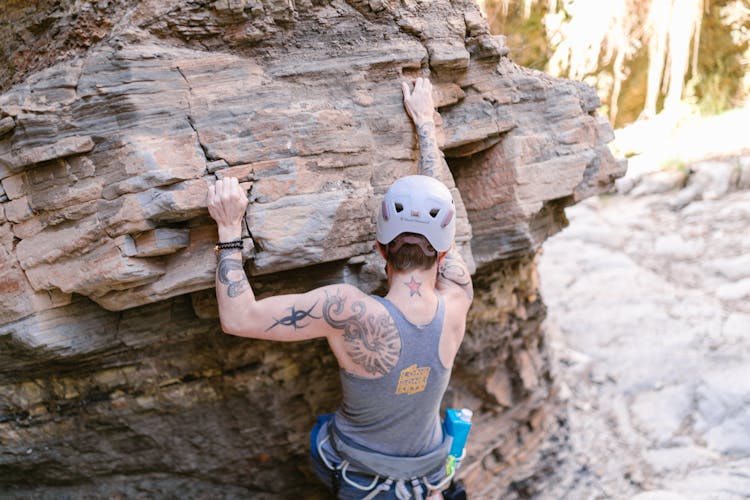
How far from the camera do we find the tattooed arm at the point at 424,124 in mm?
2982

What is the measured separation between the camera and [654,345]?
5.88 m

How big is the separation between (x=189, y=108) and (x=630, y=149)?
26.6 ft

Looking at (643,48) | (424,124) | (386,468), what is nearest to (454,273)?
(424,124)

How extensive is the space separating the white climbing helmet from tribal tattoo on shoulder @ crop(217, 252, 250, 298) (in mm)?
579

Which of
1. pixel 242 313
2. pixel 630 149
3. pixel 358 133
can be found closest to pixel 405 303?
pixel 242 313

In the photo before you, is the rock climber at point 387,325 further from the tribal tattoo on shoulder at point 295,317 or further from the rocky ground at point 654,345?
the rocky ground at point 654,345

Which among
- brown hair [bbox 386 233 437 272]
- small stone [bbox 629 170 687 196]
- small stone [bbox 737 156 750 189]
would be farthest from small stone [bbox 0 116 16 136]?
small stone [bbox 737 156 750 189]

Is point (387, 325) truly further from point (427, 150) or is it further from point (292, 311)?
point (427, 150)

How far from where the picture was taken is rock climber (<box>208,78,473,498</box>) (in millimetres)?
2508

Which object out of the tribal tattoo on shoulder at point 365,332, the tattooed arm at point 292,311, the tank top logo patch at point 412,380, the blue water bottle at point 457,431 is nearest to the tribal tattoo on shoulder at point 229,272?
the tattooed arm at point 292,311

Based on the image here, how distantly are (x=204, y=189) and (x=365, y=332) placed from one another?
0.86m

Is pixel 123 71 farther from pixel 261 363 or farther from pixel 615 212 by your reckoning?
pixel 615 212

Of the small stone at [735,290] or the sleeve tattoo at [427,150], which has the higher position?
the sleeve tattoo at [427,150]

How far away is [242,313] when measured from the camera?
2.47 metres
